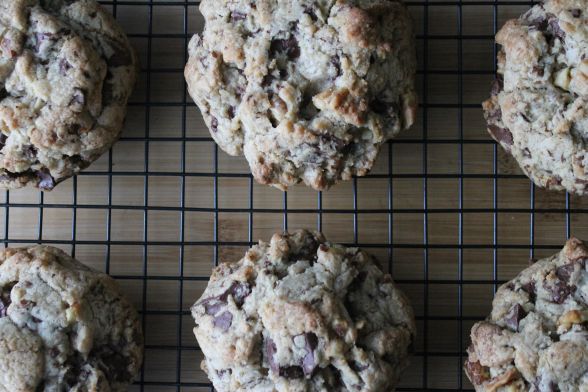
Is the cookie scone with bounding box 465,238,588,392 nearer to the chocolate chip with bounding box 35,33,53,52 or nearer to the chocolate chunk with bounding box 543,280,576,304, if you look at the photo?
the chocolate chunk with bounding box 543,280,576,304

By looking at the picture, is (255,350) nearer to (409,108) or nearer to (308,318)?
(308,318)

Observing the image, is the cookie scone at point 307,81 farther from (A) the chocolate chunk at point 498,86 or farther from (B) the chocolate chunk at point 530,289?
(B) the chocolate chunk at point 530,289

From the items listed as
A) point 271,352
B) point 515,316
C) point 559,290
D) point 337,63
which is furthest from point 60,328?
point 559,290

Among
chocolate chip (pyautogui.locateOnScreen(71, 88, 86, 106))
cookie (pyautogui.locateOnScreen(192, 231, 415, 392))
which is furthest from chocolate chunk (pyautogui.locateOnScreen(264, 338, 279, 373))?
chocolate chip (pyautogui.locateOnScreen(71, 88, 86, 106))

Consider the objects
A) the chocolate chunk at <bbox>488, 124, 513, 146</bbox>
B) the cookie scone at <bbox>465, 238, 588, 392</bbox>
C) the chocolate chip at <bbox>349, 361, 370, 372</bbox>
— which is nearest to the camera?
the cookie scone at <bbox>465, 238, 588, 392</bbox>

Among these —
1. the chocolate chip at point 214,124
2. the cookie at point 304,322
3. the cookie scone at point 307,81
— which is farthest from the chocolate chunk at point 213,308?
the chocolate chip at point 214,124

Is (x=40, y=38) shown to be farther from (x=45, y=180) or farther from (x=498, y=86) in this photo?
(x=498, y=86)

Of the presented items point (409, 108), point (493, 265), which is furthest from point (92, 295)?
point (493, 265)
